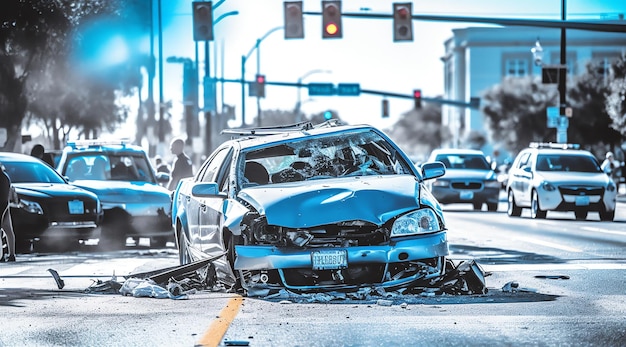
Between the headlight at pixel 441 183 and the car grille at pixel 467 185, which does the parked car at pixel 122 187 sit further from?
the car grille at pixel 467 185

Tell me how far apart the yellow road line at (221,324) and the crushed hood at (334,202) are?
758 mm

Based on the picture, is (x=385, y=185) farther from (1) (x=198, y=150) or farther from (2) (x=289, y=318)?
(1) (x=198, y=150)

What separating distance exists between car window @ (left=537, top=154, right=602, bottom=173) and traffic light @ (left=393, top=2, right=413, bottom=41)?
4.16 m

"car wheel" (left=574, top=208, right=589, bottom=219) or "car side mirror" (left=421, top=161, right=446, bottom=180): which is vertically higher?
"car side mirror" (left=421, top=161, right=446, bottom=180)

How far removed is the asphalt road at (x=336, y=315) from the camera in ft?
28.3

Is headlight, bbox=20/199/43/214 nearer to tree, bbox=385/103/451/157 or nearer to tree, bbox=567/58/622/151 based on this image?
tree, bbox=567/58/622/151

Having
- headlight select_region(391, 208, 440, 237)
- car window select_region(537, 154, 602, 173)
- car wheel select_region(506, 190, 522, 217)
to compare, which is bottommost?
car wheel select_region(506, 190, 522, 217)

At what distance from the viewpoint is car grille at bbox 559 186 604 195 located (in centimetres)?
2942

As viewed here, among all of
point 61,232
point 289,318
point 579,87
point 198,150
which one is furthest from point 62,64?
point 579,87

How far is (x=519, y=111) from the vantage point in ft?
315

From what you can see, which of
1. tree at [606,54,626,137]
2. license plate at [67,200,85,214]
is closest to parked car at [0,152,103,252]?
license plate at [67,200,85,214]

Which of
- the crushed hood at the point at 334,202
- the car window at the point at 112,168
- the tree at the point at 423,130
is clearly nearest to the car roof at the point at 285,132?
the crushed hood at the point at 334,202

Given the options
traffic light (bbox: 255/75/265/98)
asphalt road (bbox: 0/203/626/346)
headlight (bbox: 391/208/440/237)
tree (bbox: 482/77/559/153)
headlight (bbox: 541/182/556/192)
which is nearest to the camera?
asphalt road (bbox: 0/203/626/346)

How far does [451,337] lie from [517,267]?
6507 millimetres
